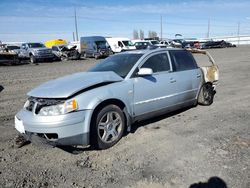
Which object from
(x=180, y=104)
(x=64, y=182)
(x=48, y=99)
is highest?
(x=48, y=99)

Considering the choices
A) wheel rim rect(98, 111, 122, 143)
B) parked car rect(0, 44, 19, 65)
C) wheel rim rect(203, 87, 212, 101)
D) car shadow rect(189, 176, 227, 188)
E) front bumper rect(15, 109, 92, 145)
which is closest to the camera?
car shadow rect(189, 176, 227, 188)

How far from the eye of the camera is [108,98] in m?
4.56

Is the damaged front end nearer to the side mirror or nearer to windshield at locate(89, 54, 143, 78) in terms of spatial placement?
windshield at locate(89, 54, 143, 78)

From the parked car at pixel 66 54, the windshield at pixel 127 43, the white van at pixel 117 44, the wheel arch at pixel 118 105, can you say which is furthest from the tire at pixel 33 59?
the wheel arch at pixel 118 105

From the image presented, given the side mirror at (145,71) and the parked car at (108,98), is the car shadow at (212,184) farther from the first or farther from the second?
the side mirror at (145,71)

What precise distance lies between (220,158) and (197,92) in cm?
277

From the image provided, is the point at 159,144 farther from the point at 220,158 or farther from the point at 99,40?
the point at 99,40

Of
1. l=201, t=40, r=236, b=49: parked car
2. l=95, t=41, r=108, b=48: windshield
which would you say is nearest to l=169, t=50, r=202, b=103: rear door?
l=95, t=41, r=108, b=48: windshield

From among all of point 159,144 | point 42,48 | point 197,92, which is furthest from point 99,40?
point 159,144

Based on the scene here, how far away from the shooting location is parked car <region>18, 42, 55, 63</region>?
84.6 ft

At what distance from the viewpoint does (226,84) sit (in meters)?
10.7

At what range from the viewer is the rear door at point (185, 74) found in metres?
6.06

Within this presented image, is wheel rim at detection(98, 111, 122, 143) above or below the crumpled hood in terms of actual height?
below

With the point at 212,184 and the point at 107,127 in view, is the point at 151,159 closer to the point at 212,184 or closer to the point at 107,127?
the point at 107,127
